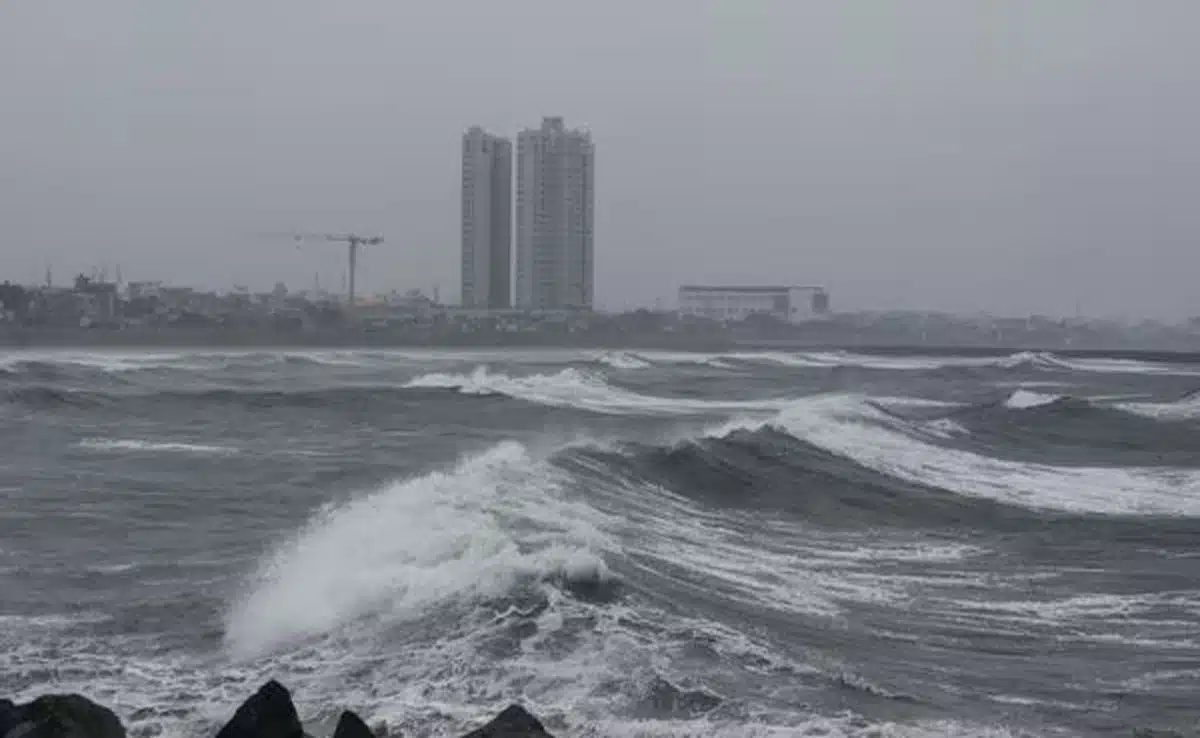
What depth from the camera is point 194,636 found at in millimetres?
10328

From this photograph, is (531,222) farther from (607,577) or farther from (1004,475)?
(607,577)

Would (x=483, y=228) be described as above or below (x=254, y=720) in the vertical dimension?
above

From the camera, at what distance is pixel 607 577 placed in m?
11.8

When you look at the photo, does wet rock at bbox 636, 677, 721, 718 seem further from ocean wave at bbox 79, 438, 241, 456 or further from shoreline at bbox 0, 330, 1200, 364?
shoreline at bbox 0, 330, 1200, 364

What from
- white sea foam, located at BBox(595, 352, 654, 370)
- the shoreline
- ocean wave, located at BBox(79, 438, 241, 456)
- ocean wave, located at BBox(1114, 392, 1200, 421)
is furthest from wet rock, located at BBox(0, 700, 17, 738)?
the shoreline

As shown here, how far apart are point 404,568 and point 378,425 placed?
1844cm

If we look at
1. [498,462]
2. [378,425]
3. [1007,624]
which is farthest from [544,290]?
[1007,624]

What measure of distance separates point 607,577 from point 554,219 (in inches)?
4878

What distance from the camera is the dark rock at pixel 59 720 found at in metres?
6.88

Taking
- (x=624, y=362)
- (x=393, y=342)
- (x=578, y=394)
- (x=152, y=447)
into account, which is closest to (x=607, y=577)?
(x=152, y=447)

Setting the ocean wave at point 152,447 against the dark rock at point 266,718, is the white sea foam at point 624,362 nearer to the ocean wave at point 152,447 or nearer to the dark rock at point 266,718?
the ocean wave at point 152,447

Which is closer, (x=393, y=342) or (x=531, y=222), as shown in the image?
(x=393, y=342)

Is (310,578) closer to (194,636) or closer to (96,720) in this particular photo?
(194,636)

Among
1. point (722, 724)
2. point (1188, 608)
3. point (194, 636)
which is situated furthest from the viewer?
point (1188, 608)
